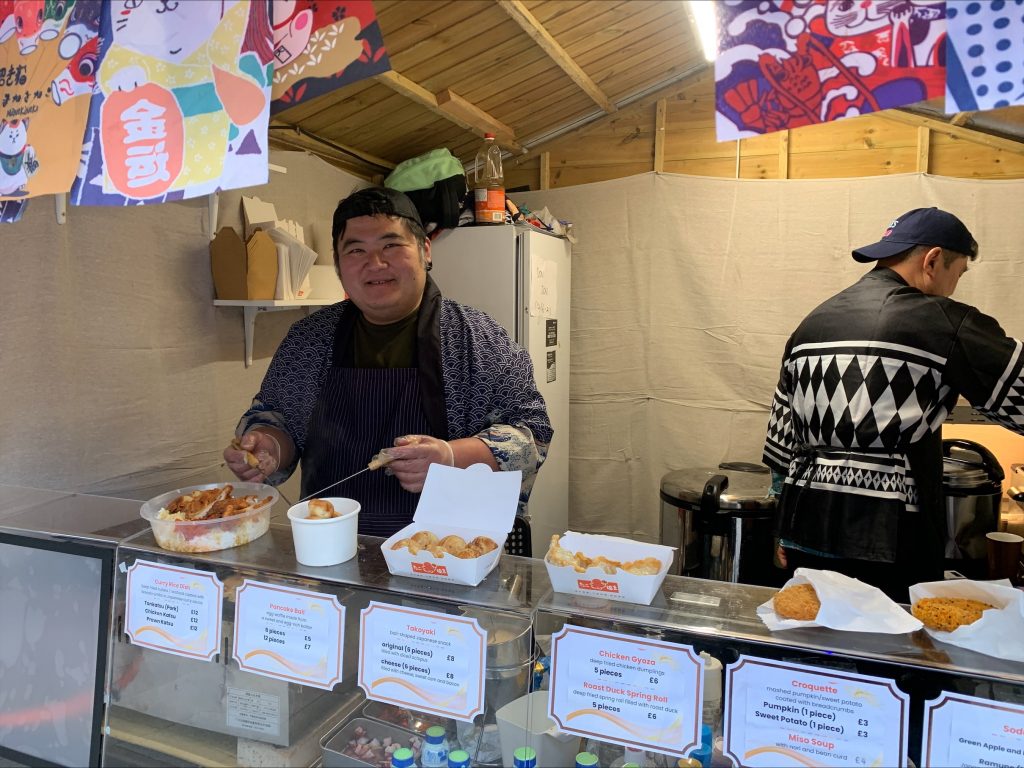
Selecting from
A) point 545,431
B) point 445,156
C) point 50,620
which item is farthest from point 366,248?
point 445,156

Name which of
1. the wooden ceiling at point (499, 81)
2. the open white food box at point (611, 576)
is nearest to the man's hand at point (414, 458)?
the open white food box at point (611, 576)

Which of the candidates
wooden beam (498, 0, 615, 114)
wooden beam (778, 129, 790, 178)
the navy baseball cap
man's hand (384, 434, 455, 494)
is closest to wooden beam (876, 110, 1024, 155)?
wooden beam (778, 129, 790, 178)

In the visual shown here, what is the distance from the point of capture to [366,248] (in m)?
1.86

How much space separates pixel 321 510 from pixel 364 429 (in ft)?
2.44

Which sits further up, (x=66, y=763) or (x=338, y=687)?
(x=338, y=687)

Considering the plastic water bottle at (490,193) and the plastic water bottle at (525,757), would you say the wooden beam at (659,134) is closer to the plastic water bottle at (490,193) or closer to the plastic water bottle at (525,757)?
the plastic water bottle at (490,193)

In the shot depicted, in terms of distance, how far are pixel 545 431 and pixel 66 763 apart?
1.17m

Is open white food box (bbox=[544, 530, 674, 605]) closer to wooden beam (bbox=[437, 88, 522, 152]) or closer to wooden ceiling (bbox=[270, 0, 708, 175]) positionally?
wooden ceiling (bbox=[270, 0, 708, 175])

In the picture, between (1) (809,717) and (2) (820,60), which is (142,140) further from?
(1) (809,717)

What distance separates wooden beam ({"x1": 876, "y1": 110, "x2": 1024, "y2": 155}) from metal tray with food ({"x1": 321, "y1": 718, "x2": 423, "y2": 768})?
3616mm

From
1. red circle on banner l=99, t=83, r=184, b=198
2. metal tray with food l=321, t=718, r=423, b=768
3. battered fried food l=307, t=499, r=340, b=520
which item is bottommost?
metal tray with food l=321, t=718, r=423, b=768

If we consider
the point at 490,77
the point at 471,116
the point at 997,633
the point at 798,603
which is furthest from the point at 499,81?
the point at 997,633

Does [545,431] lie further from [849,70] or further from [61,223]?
[61,223]

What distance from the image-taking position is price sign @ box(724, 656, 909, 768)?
2.71ft
